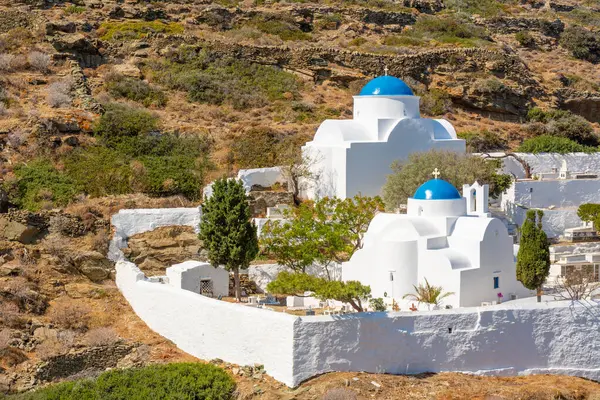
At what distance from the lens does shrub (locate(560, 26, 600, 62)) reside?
52.2 metres

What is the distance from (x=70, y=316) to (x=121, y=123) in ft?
39.4

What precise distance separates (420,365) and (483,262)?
3.68m

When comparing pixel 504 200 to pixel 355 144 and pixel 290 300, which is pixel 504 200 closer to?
pixel 355 144

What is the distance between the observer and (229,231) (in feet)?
67.4

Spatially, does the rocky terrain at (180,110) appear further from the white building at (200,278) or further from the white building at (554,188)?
the white building at (554,188)

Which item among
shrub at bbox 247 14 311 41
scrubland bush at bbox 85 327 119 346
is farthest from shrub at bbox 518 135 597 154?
scrubland bush at bbox 85 327 119 346

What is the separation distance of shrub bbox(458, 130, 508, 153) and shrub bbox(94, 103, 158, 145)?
1171cm

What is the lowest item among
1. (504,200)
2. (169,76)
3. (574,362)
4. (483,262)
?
(574,362)

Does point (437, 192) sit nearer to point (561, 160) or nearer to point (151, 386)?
point (151, 386)

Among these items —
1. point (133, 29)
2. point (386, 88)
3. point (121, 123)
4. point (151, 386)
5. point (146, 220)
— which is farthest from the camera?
point (133, 29)

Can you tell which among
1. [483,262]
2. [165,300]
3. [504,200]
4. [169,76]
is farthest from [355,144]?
[169,76]

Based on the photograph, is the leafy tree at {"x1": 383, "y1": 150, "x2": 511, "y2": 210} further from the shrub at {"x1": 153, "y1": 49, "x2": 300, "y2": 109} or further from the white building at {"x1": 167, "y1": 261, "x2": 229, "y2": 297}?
the shrub at {"x1": 153, "y1": 49, "x2": 300, "y2": 109}

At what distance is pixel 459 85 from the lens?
1550 inches

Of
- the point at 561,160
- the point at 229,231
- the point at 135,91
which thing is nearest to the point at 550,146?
the point at 561,160
